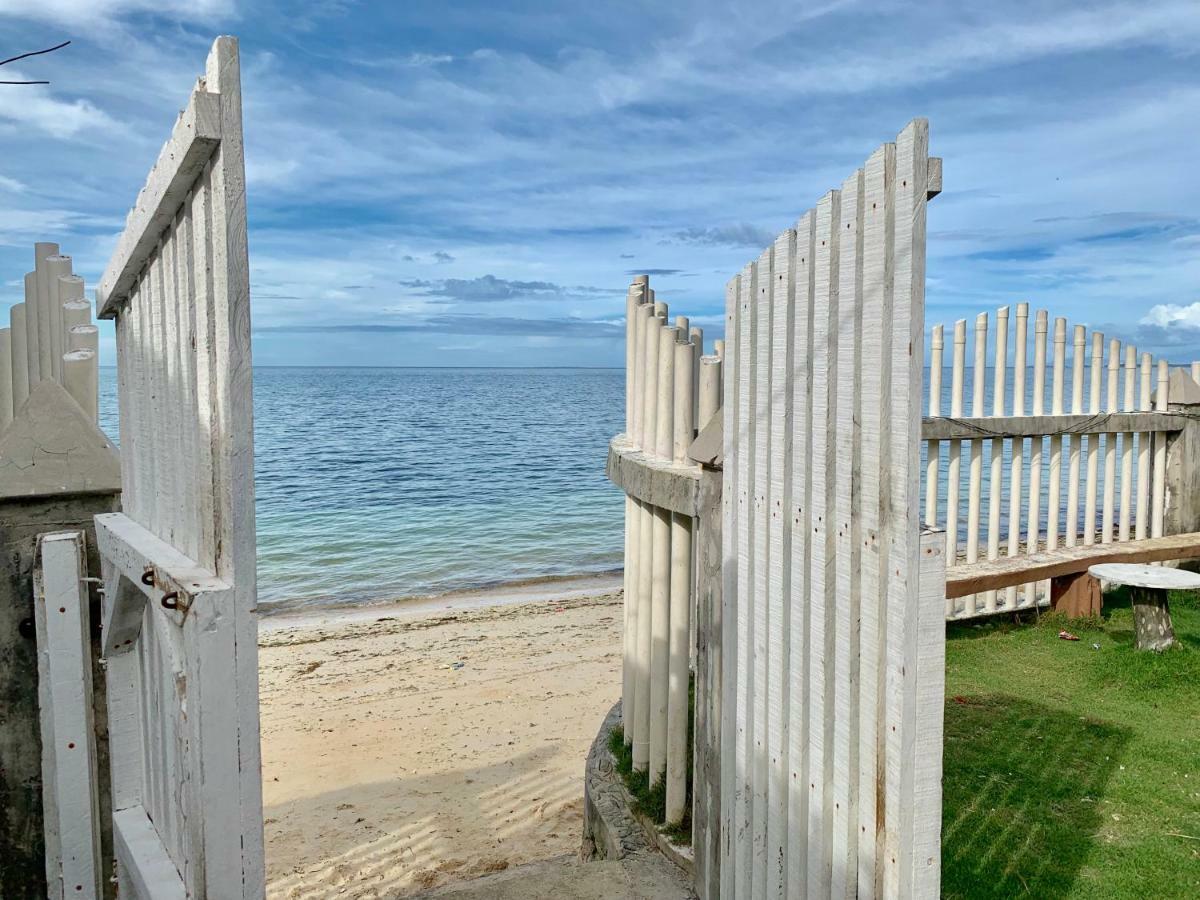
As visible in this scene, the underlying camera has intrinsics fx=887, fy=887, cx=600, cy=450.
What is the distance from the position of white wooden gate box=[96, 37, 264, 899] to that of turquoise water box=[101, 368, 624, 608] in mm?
11718

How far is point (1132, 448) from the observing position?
26.9ft

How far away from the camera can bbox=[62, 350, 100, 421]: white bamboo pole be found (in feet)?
10.2

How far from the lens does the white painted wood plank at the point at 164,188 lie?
1897 mm

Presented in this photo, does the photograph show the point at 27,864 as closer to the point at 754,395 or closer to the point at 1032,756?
the point at 754,395

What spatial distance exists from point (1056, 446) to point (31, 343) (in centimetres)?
764

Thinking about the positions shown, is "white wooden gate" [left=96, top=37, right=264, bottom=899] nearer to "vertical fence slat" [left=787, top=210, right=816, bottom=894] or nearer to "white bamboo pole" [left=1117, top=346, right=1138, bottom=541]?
"vertical fence slat" [left=787, top=210, right=816, bottom=894]

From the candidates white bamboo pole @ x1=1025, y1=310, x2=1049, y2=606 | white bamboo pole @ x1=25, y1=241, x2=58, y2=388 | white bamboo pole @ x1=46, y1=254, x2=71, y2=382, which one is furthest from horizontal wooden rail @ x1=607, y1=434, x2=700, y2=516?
white bamboo pole @ x1=1025, y1=310, x2=1049, y2=606

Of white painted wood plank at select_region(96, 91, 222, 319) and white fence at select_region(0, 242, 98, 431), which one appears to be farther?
white fence at select_region(0, 242, 98, 431)

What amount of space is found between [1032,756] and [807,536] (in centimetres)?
310

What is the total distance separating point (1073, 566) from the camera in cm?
712

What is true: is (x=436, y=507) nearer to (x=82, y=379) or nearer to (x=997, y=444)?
(x=997, y=444)

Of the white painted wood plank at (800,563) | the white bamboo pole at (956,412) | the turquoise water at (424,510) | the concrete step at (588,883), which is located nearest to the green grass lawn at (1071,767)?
the white bamboo pole at (956,412)

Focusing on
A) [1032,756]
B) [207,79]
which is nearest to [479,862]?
[1032,756]

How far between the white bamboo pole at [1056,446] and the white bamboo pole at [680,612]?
15.5 ft
